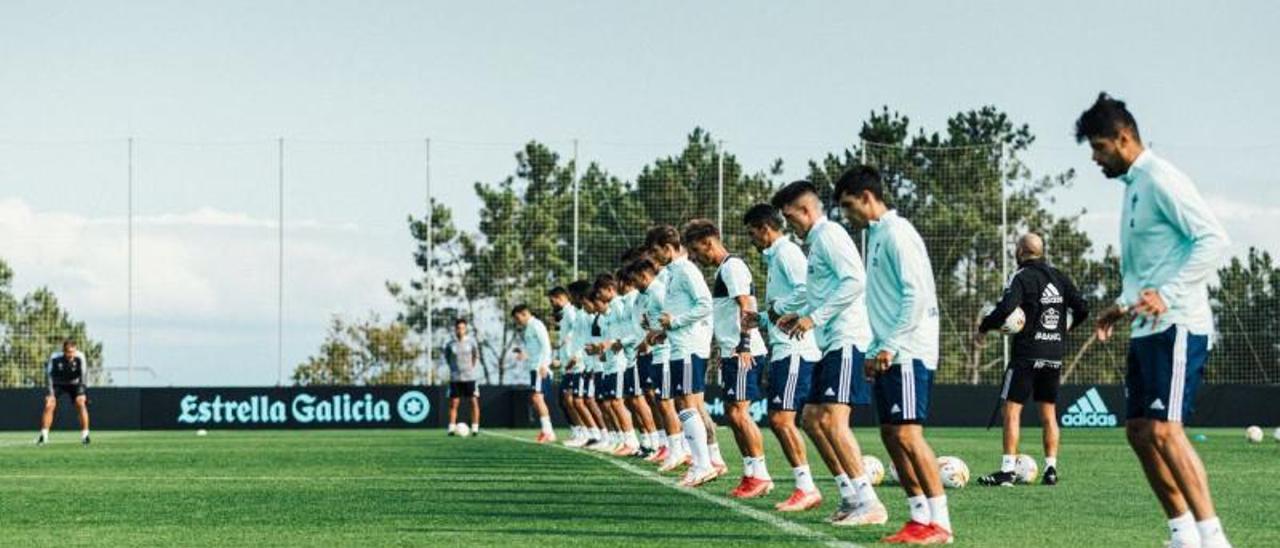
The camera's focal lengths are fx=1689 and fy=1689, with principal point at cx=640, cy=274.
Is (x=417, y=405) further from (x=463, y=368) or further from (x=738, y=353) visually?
(x=738, y=353)

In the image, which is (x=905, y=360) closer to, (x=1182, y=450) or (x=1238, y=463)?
(x=1182, y=450)

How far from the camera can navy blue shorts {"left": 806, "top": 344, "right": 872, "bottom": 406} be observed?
389 inches

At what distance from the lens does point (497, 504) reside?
12180 millimetres

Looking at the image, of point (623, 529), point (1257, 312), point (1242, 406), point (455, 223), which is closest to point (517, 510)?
point (623, 529)

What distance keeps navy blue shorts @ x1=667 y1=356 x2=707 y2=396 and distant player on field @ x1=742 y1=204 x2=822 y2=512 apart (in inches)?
120

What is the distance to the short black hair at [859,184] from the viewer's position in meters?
9.23

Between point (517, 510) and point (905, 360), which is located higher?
point (905, 360)

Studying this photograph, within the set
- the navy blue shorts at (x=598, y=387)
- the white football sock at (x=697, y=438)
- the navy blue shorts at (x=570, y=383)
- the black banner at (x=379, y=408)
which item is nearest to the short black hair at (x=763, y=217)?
the white football sock at (x=697, y=438)

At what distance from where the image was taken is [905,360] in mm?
8938

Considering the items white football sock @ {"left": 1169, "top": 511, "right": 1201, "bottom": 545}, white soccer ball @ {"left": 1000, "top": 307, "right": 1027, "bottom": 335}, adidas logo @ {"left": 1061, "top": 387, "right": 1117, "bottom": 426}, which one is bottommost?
adidas logo @ {"left": 1061, "top": 387, "right": 1117, "bottom": 426}

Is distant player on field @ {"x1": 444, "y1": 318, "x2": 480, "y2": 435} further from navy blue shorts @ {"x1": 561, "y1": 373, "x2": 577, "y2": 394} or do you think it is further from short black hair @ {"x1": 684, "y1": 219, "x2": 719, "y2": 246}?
short black hair @ {"x1": 684, "y1": 219, "x2": 719, "y2": 246}

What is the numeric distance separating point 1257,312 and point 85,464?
30.9m

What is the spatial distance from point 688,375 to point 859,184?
19.7 ft

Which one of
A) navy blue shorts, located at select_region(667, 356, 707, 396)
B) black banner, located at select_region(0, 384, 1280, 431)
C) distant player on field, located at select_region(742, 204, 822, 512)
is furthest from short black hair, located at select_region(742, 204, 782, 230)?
black banner, located at select_region(0, 384, 1280, 431)
